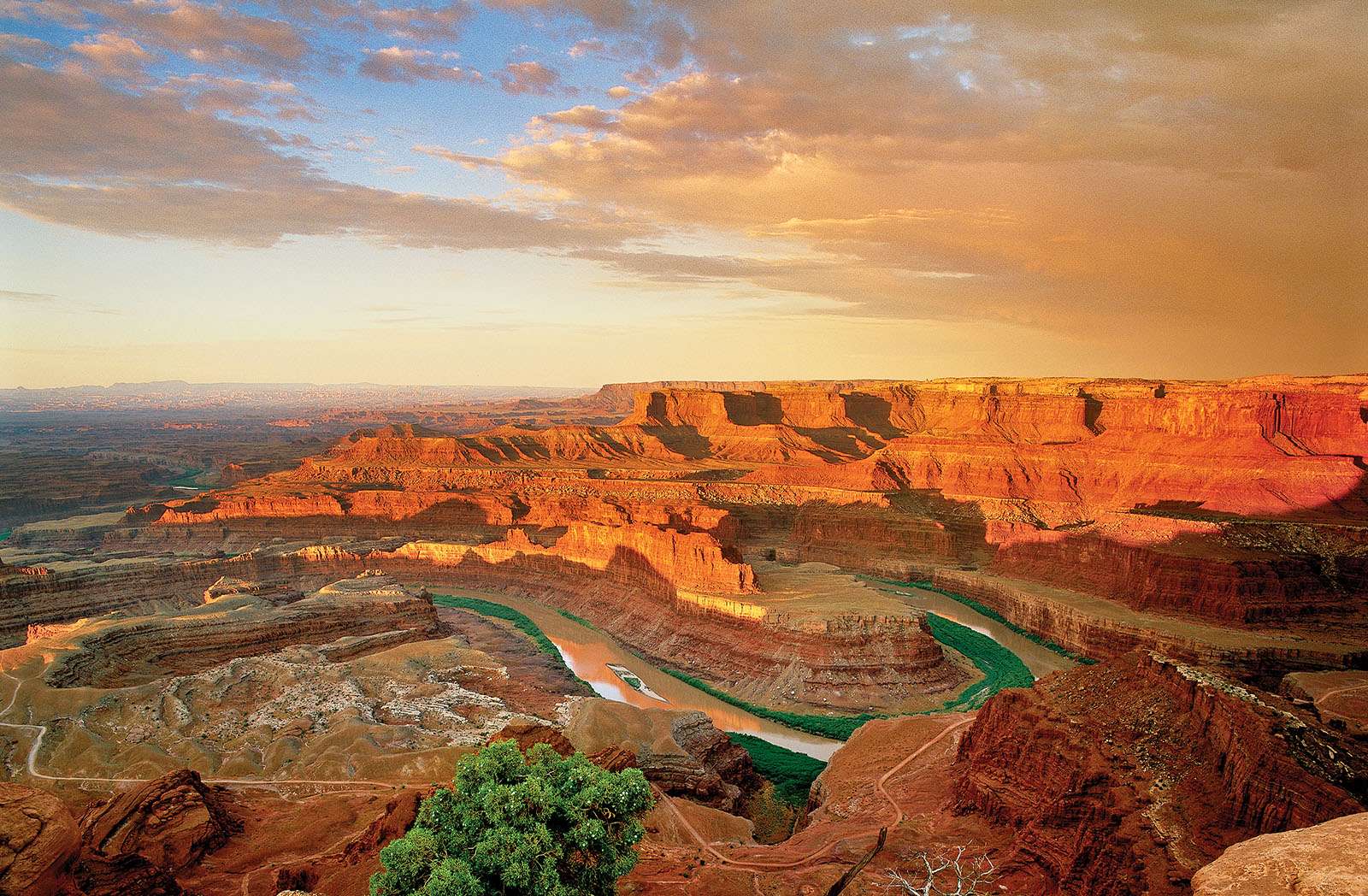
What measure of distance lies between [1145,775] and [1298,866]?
8007 millimetres

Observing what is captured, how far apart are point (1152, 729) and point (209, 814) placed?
2456cm

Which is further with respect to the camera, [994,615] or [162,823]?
[994,615]

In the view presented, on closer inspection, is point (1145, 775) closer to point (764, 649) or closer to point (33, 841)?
point (33, 841)

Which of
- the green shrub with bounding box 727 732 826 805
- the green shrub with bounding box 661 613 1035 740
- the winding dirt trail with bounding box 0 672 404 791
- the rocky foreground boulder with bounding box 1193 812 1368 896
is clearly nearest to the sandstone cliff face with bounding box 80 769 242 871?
the winding dirt trail with bounding box 0 672 404 791

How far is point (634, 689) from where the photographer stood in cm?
4681

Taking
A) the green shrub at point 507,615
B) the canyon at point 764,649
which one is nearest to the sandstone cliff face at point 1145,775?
the canyon at point 764,649

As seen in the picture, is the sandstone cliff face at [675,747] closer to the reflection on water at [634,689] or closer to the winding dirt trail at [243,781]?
the reflection on water at [634,689]

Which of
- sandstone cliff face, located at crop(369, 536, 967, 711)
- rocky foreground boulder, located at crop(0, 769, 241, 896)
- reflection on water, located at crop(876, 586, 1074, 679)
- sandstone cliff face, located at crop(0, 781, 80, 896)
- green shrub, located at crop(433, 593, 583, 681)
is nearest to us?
sandstone cliff face, located at crop(0, 781, 80, 896)

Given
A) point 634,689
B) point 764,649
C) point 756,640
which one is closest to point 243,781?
point 634,689

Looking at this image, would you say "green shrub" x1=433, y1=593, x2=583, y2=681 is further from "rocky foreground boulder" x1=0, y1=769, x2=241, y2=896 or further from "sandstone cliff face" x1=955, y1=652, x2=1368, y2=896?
"sandstone cliff face" x1=955, y1=652, x2=1368, y2=896

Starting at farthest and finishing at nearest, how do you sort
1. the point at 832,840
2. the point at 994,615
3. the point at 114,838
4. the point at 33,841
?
the point at 994,615
the point at 832,840
the point at 114,838
the point at 33,841

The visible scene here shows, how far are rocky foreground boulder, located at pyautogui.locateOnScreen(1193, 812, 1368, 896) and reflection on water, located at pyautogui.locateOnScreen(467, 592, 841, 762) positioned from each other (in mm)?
28225

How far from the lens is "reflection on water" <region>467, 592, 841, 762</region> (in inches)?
1547

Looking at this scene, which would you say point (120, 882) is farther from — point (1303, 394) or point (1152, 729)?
point (1303, 394)
